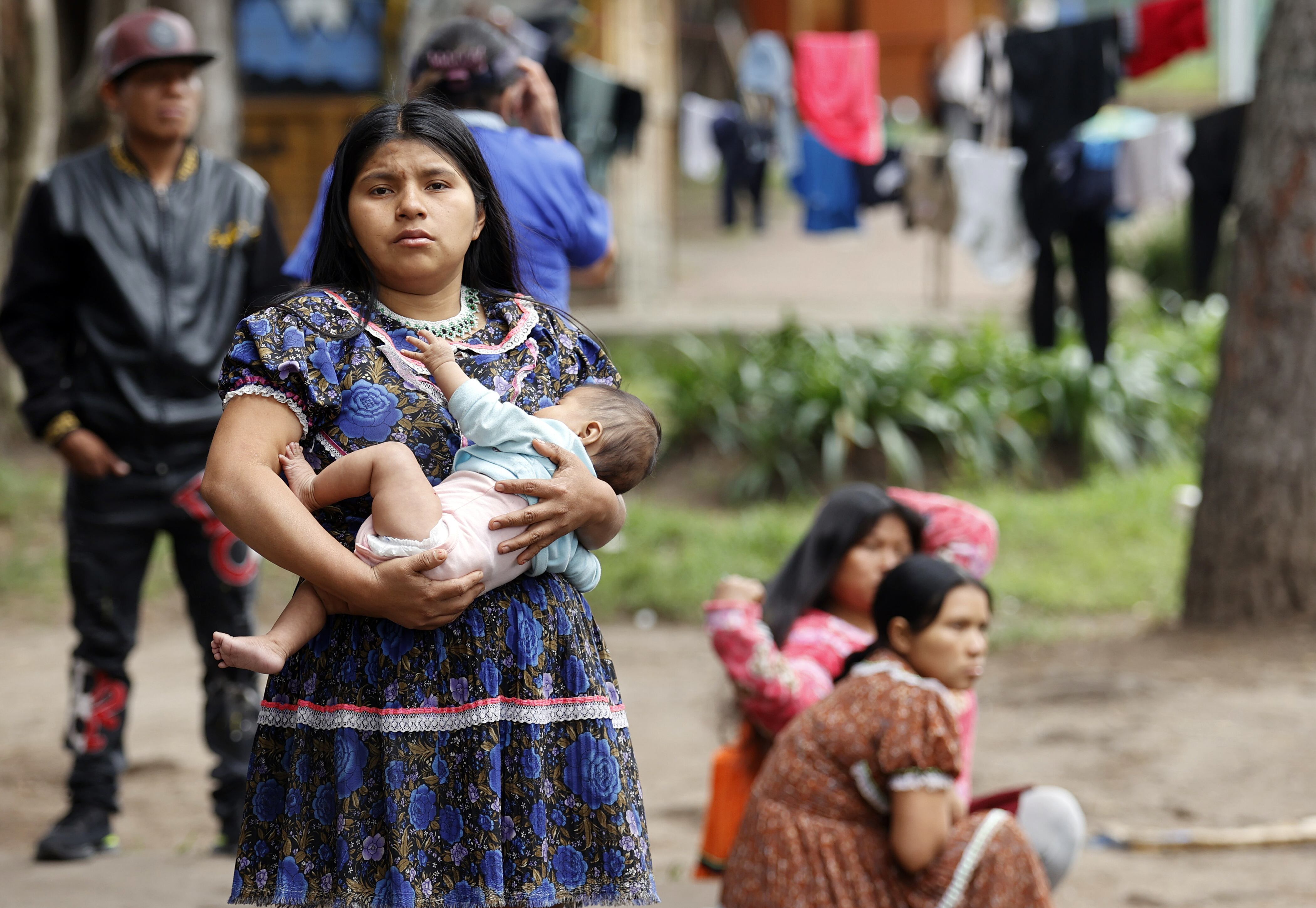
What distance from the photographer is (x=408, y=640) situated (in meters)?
2.08

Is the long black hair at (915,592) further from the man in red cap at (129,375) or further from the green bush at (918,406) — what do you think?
the green bush at (918,406)

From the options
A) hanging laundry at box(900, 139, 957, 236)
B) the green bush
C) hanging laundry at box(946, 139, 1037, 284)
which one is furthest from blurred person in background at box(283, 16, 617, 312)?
hanging laundry at box(900, 139, 957, 236)

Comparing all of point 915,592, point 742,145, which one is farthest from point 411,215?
point 742,145

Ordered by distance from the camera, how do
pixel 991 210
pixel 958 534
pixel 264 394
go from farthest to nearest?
pixel 991 210
pixel 958 534
pixel 264 394

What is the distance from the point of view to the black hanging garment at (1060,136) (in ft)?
24.8

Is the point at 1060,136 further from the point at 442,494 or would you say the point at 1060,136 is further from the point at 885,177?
the point at 442,494

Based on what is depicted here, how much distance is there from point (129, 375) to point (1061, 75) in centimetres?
544

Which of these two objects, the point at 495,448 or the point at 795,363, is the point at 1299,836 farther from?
the point at 795,363

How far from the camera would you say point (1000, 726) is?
5.23 meters

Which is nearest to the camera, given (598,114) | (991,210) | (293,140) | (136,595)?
(136,595)

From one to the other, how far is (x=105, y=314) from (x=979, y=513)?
2348 mm

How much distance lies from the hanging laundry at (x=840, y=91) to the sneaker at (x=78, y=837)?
22.4 feet

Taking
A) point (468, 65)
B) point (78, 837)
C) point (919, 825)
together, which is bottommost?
point (78, 837)

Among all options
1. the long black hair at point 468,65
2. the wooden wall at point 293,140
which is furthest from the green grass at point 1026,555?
the wooden wall at point 293,140
